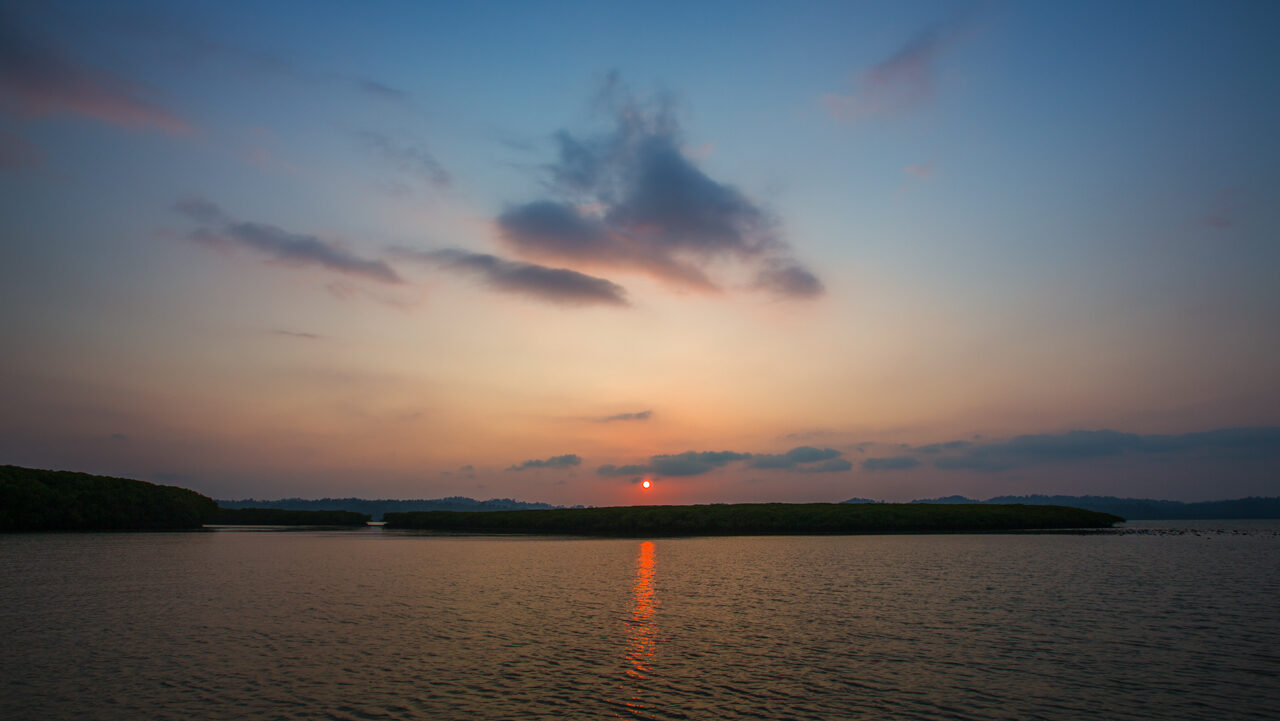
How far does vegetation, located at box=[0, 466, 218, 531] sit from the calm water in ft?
308

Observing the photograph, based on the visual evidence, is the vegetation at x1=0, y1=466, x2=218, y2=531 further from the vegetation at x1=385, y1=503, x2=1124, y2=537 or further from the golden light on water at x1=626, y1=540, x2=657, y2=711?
the golden light on water at x1=626, y1=540, x2=657, y2=711

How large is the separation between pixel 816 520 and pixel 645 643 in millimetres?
136298

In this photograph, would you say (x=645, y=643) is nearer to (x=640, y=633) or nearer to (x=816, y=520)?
(x=640, y=633)

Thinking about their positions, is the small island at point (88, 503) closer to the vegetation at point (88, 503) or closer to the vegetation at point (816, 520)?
the vegetation at point (88, 503)

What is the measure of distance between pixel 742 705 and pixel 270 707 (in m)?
16.3

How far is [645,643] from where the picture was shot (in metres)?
35.6

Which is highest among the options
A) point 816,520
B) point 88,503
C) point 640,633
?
point 88,503

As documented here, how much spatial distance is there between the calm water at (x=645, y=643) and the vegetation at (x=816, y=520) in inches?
3701

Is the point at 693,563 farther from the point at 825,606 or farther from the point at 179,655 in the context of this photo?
the point at 179,655

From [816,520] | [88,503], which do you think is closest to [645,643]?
[816,520]

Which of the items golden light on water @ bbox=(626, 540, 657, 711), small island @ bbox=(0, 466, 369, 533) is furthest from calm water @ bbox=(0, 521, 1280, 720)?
small island @ bbox=(0, 466, 369, 533)

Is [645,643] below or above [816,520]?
below

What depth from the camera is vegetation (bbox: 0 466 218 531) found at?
5605 inches

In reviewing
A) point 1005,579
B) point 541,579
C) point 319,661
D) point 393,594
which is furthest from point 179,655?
point 1005,579
